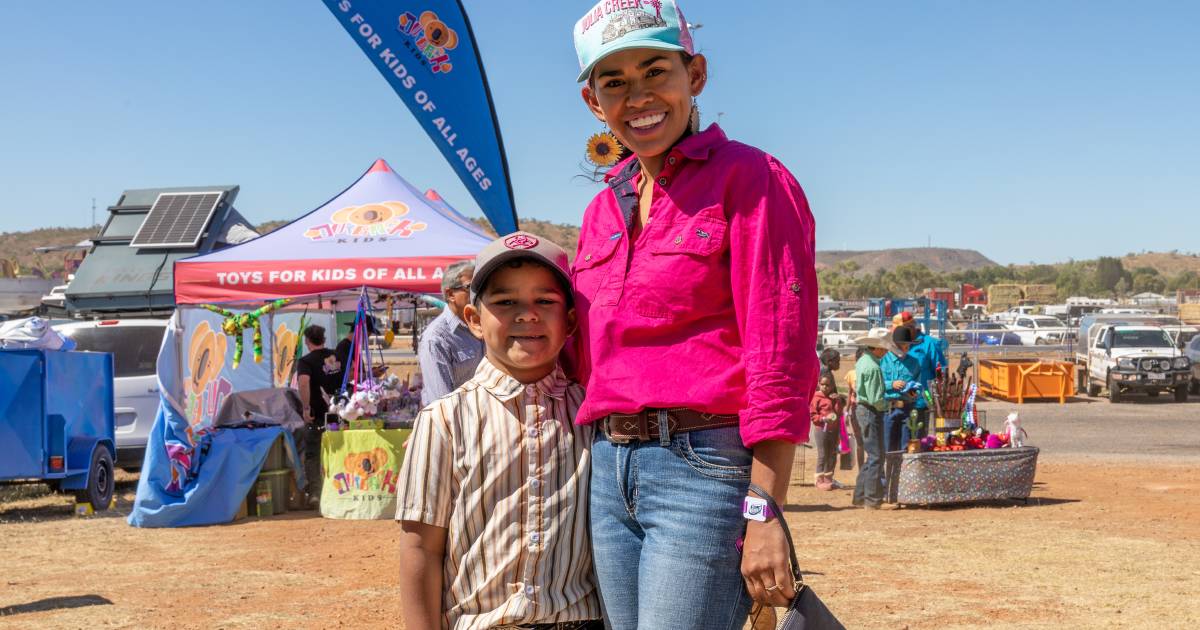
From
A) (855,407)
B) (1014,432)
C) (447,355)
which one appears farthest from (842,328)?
(447,355)

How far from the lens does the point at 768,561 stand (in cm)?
219

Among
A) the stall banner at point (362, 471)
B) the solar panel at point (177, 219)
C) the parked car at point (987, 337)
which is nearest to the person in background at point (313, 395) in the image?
the stall banner at point (362, 471)

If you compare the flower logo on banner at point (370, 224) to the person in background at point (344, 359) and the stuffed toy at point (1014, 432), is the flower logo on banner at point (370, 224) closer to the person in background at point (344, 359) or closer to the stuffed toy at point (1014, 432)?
the person in background at point (344, 359)

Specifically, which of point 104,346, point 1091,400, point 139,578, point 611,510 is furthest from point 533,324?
point 1091,400

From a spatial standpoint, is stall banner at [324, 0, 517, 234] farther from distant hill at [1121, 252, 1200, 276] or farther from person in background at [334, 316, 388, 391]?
distant hill at [1121, 252, 1200, 276]

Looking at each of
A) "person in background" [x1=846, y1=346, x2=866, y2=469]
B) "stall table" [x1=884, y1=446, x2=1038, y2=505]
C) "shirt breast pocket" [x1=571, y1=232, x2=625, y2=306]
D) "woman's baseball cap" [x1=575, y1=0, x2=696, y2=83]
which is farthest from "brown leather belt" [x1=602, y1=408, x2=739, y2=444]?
"person in background" [x1=846, y1=346, x2=866, y2=469]

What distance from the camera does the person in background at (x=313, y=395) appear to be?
12211 mm

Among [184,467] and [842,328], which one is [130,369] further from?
[842,328]

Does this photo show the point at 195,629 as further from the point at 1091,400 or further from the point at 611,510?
the point at 1091,400

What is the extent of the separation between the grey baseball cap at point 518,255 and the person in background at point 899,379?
365 inches

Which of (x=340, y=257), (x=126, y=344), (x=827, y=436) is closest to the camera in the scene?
(x=340, y=257)

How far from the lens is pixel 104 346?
43.1ft

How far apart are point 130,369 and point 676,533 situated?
1193 cm

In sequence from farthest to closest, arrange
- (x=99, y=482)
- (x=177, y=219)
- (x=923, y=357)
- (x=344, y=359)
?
1. (x=177, y=219)
2. (x=344, y=359)
3. (x=99, y=482)
4. (x=923, y=357)
